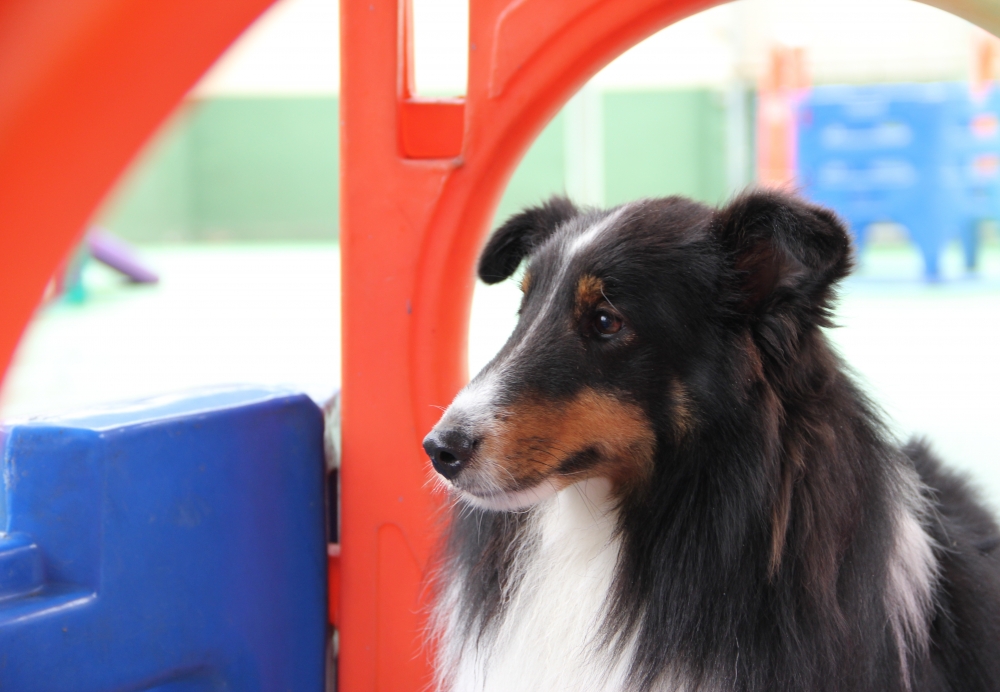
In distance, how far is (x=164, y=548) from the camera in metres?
1.71

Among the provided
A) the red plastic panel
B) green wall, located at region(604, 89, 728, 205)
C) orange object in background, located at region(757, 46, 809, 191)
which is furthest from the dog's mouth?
green wall, located at region(604, 89, 728, 205)

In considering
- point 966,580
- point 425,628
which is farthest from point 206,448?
point 966,580

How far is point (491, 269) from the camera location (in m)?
1.93

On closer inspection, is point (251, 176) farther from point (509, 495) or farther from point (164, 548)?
point (509, 495)

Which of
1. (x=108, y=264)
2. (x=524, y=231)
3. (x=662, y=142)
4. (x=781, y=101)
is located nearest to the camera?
(x=524, y=231)

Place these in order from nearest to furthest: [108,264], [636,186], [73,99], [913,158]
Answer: [73,99] < [913,158] < [108,264] < [636,186]

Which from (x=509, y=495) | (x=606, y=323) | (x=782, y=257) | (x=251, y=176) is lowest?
(x=509, y=495)

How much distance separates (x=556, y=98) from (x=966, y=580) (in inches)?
50.2

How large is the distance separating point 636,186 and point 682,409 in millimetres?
13089

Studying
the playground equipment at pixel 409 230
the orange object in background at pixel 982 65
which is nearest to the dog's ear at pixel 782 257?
the playground equipment at pixel 409 230

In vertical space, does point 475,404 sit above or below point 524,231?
below

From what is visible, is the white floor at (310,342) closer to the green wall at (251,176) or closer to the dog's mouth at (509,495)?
the dog's mouth at (509,495)

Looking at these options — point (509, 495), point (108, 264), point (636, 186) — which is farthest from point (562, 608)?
point (636, 186)

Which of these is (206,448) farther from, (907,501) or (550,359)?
(907,501)
